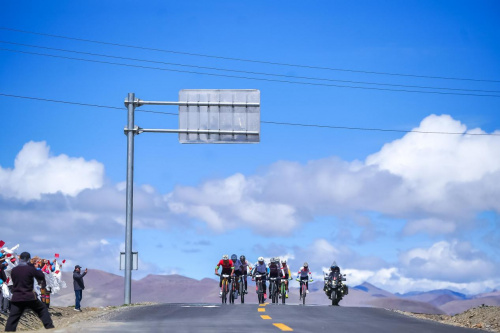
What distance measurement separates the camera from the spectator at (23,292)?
18469mm

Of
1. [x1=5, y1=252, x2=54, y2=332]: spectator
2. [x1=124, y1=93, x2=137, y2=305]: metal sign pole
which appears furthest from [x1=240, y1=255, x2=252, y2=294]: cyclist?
[x1=5, y1=252, x2=54, y2=332]: spectator

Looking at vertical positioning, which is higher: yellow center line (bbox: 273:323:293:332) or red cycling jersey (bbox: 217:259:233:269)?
red cycling jersey (bbox: 217:259:233:269)

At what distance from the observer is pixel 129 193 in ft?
110

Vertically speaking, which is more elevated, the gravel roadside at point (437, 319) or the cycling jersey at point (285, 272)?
the cycling jersey at point (285, 272)

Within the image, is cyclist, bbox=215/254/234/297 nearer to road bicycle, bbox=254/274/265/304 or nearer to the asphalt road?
road bicycle, bbox=254/274/265/304

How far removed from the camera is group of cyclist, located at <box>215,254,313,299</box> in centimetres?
3362

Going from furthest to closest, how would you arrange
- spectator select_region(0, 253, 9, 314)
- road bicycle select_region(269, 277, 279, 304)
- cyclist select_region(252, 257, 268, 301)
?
1. cyclist select_region(252, 257, 268, 301)
2. road bicycle select_region(269, 277, 279, 304)
3. spectator select_region(0, 253, 9, 314)

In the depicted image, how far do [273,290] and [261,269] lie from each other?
1.01m

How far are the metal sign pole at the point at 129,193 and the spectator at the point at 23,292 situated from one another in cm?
1424

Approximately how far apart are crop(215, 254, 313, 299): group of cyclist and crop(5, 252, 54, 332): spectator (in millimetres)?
15181

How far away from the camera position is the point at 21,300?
60.6 ft

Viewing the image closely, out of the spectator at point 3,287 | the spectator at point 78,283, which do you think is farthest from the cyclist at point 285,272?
the spectator at point 3,287

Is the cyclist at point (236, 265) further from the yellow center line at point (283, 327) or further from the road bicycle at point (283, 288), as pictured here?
the yellow center line at point (283, 327)

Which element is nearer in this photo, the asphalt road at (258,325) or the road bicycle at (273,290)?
the asphalt road at (258,325)
